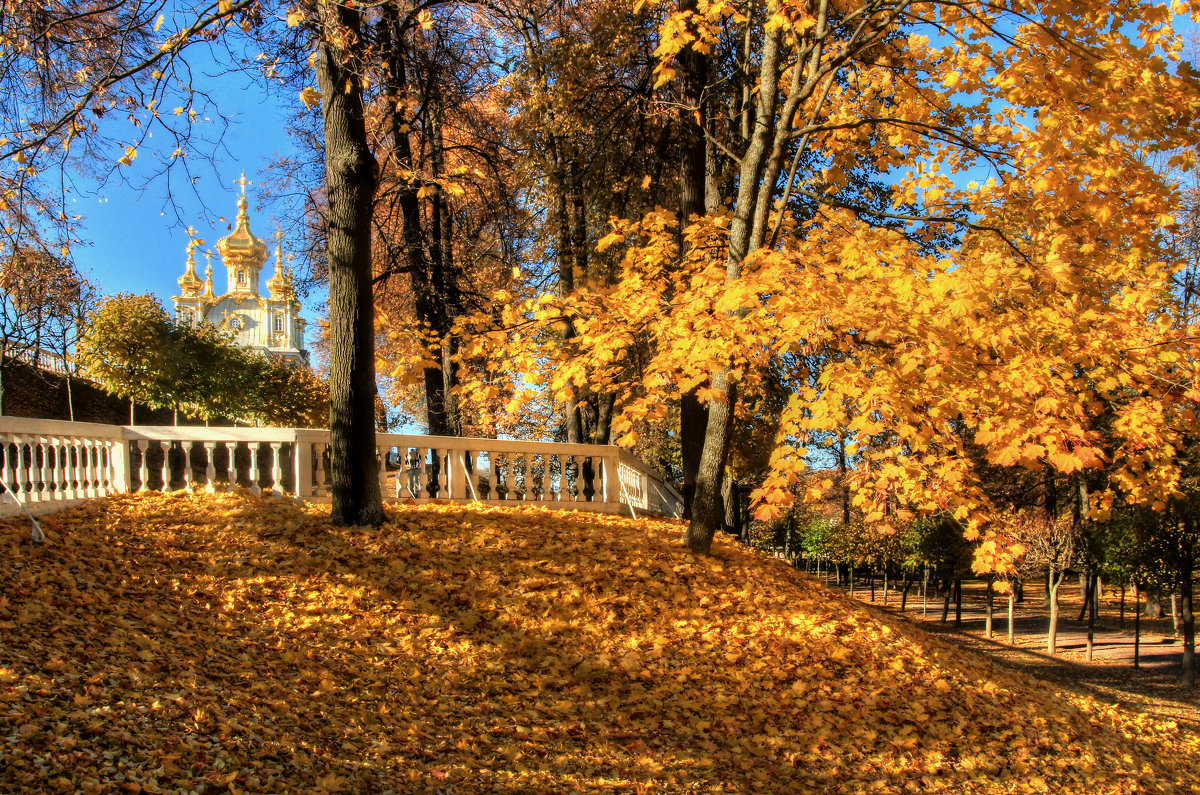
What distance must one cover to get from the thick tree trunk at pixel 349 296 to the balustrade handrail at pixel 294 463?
2.62ft

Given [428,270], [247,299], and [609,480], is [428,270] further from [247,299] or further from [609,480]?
[247,299]

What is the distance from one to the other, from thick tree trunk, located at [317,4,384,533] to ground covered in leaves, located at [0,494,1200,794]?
416mm

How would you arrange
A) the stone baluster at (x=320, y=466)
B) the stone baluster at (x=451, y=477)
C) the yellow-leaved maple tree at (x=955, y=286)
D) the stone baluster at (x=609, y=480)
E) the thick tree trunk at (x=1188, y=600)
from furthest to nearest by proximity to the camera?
the thick tree trunk at (x=1188, y=600) → the stone baluster at (x=609, y=480) → the stone baluster at (x=451, y=477) → the stone baluster at (x=320, y=466) → the yellow-leaved maple tree at (x=955, y=286)

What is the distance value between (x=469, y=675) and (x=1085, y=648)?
64.6 ft

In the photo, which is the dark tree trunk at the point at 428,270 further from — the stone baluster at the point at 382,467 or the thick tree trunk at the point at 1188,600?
the thick tree trunk at the point at 1188,600

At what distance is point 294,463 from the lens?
801 cm

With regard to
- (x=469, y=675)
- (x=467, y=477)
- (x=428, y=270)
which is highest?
(x=428, y=270)

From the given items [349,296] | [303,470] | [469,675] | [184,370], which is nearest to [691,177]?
[349,296]

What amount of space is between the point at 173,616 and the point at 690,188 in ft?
24.9

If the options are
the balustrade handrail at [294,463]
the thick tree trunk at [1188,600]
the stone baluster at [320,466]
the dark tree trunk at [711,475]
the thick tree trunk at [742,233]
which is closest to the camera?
the balustrade handrail at [294,463]

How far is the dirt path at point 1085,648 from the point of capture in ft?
38.7

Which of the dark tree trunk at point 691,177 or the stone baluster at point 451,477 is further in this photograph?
the dark tree trunk at point 691,177

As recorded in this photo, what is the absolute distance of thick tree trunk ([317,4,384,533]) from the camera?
6.66 m

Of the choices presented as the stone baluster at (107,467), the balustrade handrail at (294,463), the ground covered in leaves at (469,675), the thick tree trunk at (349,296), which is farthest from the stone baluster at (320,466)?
the stone baluster at (107,467)
